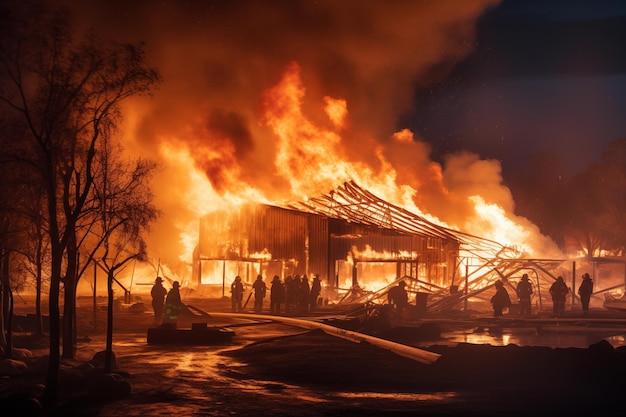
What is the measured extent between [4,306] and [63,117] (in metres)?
9.16

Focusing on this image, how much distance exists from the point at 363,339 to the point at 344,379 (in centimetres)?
587

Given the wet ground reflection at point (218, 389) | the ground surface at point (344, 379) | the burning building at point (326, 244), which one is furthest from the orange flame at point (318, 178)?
the ground surface at point (344, 379)

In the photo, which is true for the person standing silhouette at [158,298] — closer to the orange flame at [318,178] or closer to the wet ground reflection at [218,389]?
the wet ground reflection at [218,389]

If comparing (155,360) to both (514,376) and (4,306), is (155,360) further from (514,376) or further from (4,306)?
(514,376)

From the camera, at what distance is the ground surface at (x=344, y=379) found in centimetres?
1392

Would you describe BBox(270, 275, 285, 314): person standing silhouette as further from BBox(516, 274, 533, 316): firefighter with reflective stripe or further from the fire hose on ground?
BBox(516, 274, 533, 316): firefighter with reflective stripe

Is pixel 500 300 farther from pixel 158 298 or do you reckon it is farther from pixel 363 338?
pixel 158 298

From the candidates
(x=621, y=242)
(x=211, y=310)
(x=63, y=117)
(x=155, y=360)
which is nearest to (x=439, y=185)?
(x=621, y=242)

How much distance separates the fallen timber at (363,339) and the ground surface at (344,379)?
0.70 ft

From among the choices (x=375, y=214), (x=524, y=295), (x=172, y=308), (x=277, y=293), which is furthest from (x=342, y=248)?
(x=172, y=308)

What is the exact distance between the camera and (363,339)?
74.9ft

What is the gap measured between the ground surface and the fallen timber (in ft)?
0.70

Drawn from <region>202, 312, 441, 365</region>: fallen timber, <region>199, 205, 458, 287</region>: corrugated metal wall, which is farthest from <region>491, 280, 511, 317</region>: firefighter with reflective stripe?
<region>199, 205, 458, 287</region>: corrugated metal wall

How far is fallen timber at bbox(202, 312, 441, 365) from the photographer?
1894 cm
